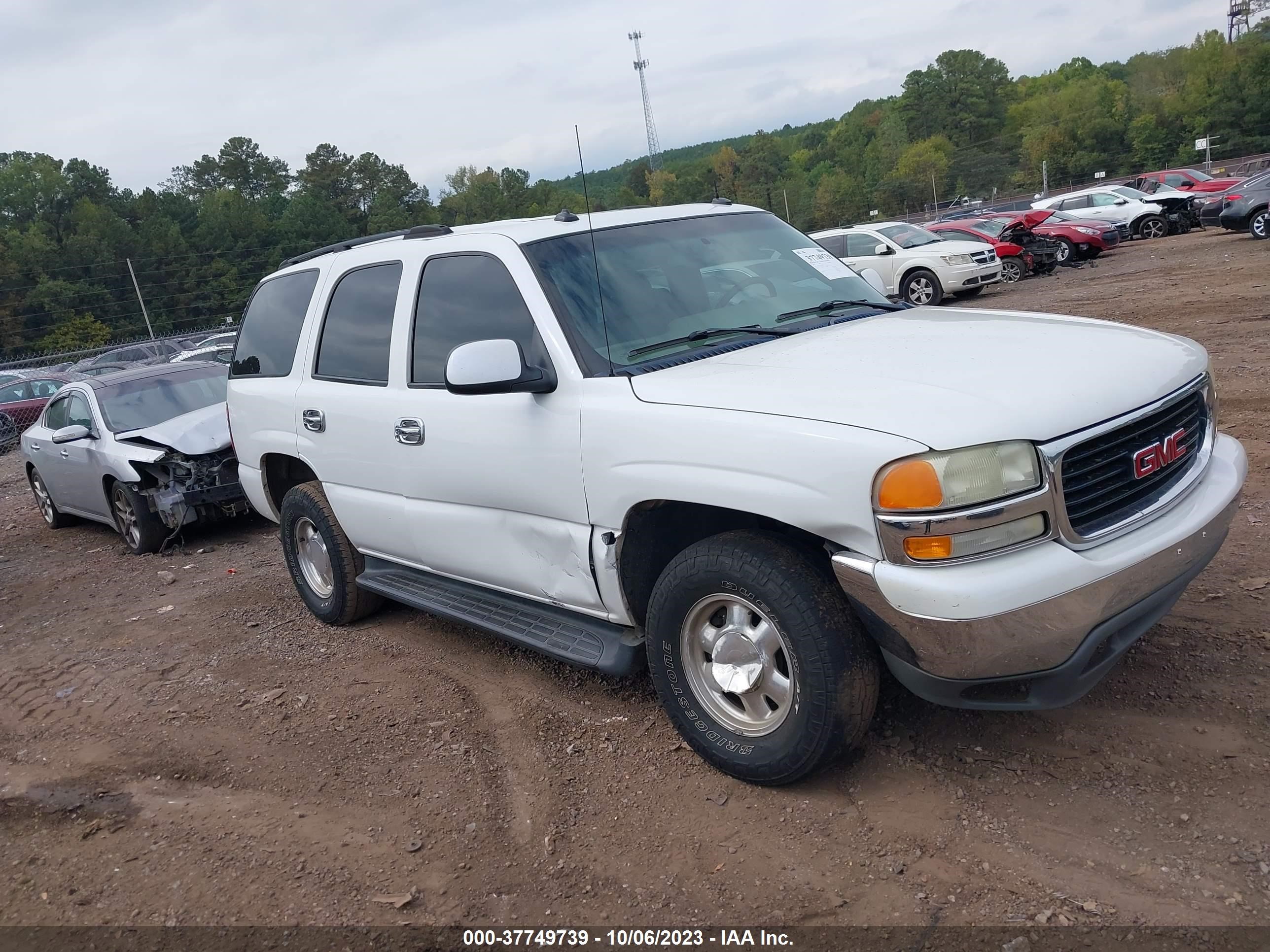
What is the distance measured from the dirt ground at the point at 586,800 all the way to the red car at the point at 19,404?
57.3ft

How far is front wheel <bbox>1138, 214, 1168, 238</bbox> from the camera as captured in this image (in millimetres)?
27094

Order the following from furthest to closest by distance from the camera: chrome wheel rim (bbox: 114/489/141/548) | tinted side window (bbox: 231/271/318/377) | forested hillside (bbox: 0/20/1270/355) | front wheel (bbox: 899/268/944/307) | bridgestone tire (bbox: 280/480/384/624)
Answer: forested hillside (bbox: 0/20/1270/355), front wheel (bbox: 899/268/944/307), chrome wheel rim (bbox: 114/489/141/548), tinted side window (bbox: 231/271/318/377), bridgestone tire (bbox: 280/480/384/624)

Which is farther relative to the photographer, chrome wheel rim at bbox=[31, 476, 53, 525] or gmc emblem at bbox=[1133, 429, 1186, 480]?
chrome wheel rim at bbox=[31, 476, 53, 525]

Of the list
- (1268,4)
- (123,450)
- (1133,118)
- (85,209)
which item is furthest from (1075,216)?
(1268,4)

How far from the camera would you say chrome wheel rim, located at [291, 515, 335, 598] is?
18.5ft

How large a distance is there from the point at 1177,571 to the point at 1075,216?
2559 cm

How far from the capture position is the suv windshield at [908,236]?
61.8 ft

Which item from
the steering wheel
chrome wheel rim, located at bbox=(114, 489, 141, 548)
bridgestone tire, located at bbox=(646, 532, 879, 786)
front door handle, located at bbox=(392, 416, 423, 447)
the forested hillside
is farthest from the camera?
the forested hillside

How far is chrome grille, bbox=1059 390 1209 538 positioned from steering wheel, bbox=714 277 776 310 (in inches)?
63.4

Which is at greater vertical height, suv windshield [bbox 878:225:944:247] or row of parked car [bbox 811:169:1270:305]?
suv windshield [bbox 878:225:944:247]

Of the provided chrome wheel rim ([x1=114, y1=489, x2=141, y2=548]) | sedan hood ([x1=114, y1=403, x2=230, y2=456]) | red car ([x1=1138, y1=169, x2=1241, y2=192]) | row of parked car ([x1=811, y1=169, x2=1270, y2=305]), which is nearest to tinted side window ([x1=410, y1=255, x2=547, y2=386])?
sedan hood ([x1=114, y1=403, x2=230, y2=456])

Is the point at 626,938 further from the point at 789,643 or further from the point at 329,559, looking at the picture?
the point at 329,559

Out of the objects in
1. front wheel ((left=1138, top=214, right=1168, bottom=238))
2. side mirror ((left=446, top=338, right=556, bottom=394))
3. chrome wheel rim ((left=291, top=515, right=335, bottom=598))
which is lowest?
front wheel ((left=1138, top=214, right=1168, bottom=238))

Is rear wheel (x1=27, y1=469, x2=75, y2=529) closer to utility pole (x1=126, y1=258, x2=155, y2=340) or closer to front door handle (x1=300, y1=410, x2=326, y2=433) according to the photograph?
front door handle (x1=300, y1=410, x2=326, y2=433)
